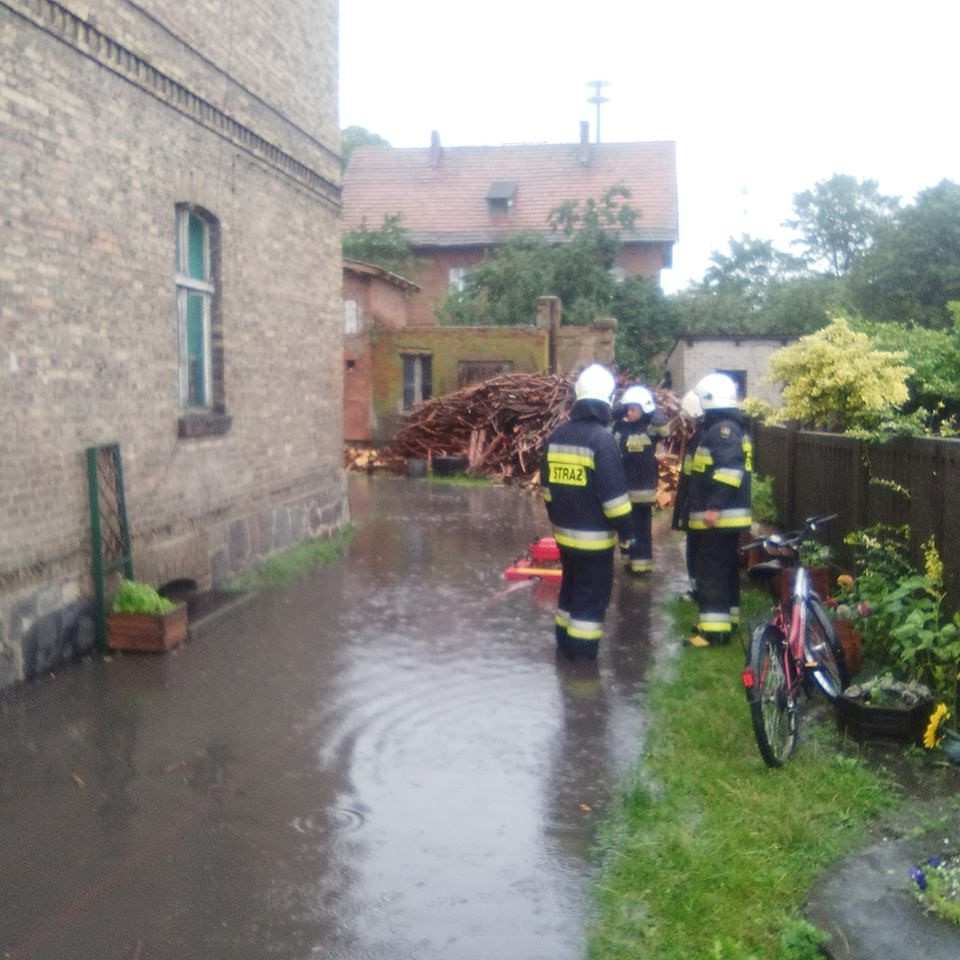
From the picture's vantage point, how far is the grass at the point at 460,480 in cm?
2312

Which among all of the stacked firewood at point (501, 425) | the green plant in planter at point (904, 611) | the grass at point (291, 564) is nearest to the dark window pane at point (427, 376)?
the stacked firewood at point (501, 425)

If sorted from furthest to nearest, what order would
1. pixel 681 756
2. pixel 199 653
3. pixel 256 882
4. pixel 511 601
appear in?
pixel 511 601 < pixel 199 653 < pixel 681 756 < pixel 256 882

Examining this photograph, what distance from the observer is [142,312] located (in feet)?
31.6

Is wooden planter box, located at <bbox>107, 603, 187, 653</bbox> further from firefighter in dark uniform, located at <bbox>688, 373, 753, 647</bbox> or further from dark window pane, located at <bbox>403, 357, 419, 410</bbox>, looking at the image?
dark window pane, located at <bbox>403, 357, 419, 410</bbox>

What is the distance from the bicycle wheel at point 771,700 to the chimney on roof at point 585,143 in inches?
1651

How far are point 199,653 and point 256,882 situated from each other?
4.11 meters

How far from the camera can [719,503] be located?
859cm

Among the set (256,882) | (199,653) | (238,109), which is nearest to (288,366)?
(238,109)

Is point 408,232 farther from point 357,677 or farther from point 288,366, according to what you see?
point 357,677

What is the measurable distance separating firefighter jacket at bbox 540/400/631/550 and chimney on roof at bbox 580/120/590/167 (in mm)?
39771

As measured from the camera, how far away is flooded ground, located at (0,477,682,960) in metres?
4.46

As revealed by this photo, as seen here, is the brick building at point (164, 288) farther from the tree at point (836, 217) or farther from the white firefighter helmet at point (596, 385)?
the tree at point (836, 217)

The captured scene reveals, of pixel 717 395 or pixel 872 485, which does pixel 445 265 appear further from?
pixel 872 485

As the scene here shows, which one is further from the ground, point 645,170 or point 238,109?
point 645,170
